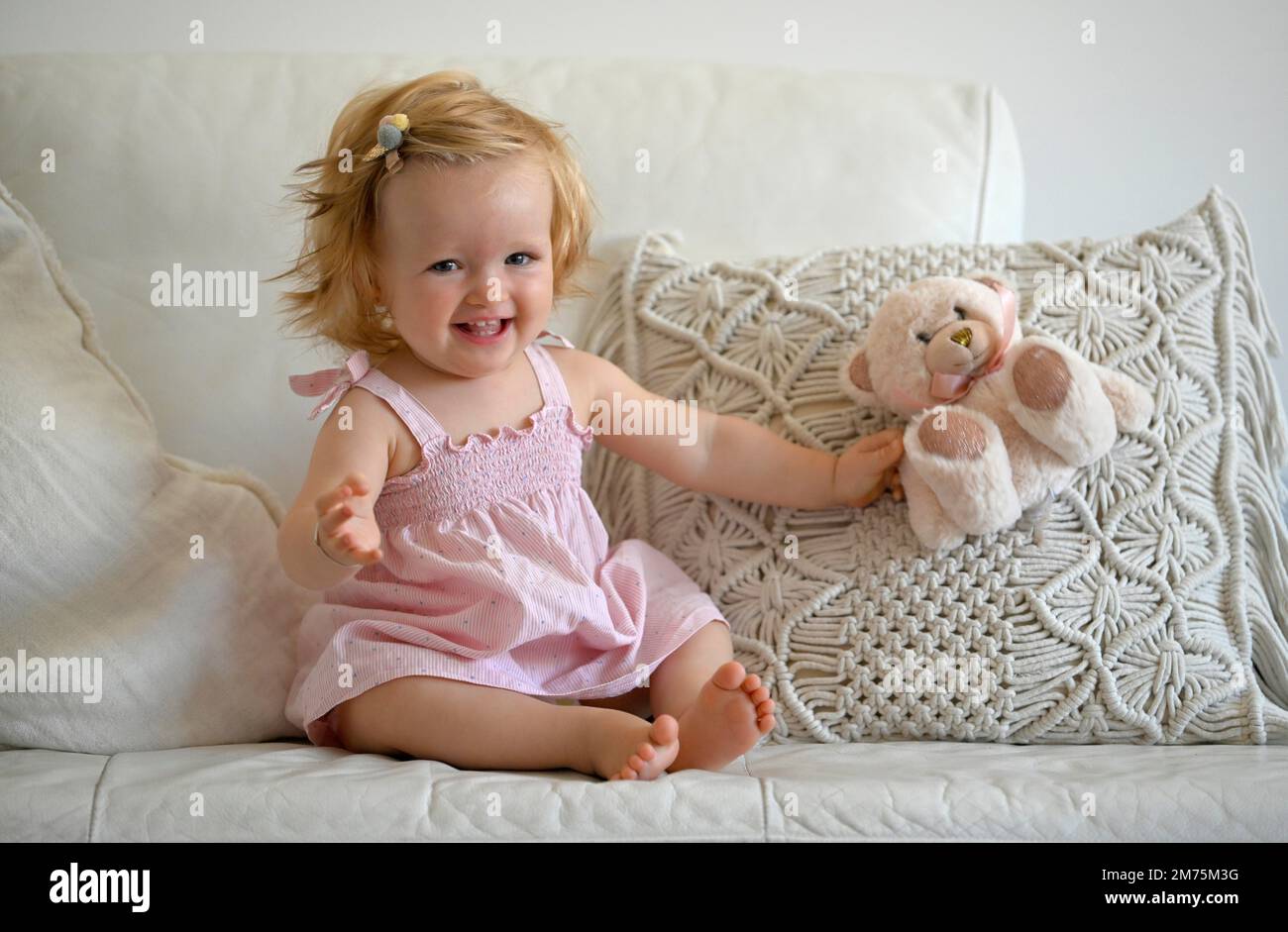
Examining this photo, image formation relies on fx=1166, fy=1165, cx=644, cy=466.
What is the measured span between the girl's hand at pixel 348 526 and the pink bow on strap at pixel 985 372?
53 cm

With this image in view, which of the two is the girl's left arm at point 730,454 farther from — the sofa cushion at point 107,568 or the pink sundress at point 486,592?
the sofa cushion at point 107,568

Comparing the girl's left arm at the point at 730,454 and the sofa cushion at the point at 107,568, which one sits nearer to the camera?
the sofa cushion at the point at 107,568

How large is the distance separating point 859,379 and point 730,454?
0.15 metres

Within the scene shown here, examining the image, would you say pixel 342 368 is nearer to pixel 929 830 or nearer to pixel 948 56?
pixel 929 830

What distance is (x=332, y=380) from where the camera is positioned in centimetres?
113

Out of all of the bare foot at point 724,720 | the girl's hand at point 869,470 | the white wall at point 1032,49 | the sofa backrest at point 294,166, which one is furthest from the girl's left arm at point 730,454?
the white wall at point 1032,49

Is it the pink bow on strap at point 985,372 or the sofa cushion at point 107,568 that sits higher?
the pink bow on strap at point 985,372

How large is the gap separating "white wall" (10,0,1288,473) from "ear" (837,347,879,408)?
0.72 metres

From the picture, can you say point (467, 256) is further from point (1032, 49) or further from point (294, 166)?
point (1032, 49)

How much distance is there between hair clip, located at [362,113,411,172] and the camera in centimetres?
102

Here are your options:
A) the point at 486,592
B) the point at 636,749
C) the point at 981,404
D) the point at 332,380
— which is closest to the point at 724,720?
the point at 636,749

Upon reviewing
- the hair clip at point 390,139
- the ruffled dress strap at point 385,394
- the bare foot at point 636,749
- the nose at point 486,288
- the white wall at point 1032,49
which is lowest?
the bare foot at point 636,749

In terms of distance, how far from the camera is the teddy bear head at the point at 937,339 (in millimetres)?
1080

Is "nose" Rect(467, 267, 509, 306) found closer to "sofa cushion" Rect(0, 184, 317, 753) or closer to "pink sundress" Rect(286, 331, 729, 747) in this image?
"pink sundress" Rect(286, 331, 729, 747)
